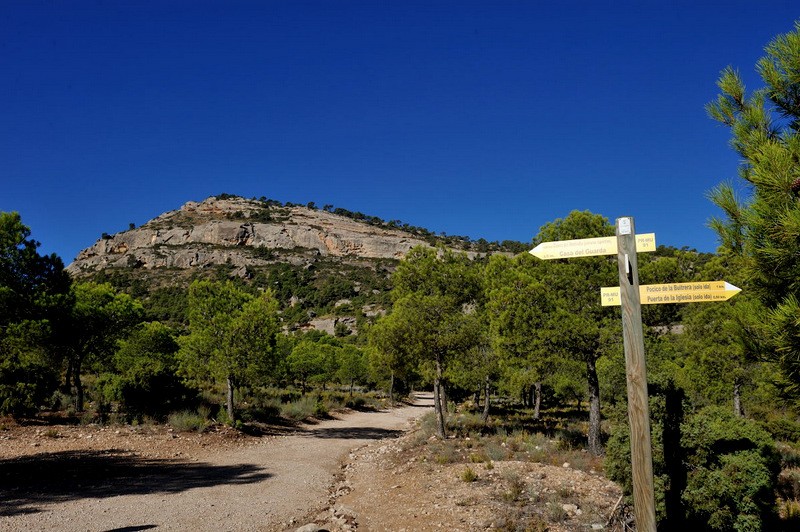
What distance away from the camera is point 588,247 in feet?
14.9

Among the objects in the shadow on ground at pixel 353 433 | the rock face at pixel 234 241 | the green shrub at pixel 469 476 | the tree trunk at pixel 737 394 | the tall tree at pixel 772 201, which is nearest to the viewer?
the tall tree at pixel 772 201

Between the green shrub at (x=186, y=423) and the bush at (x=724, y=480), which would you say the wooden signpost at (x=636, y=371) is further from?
the green shrub at (x=186, y=423)

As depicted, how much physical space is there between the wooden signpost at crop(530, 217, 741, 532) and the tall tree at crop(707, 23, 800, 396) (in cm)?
53

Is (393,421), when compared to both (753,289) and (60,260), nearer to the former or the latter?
(60,260)

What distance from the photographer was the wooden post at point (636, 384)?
396cm

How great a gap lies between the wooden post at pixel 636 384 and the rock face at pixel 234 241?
116 metres

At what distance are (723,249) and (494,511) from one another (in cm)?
648

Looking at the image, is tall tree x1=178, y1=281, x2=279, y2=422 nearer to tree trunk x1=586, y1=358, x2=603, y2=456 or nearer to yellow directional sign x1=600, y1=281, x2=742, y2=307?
tree trunk x1=586, y1=358, x2=603, y2=456

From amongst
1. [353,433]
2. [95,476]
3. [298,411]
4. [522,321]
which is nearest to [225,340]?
[298,411]

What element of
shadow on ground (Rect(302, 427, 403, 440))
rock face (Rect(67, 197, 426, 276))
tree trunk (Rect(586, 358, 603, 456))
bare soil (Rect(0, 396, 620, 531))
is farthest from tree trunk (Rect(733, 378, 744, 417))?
rock face (Rect(67, 197, 426, 276))

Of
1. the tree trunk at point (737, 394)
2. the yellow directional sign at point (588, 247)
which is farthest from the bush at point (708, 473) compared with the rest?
the tree trunk at point (737, 394)

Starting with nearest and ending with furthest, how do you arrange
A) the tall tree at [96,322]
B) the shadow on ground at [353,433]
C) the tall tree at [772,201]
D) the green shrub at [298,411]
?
the tall tree at [772,201]
the tall tree at [96,322]
the shadow on ground at [353,433]
the green shrub at [298,411]

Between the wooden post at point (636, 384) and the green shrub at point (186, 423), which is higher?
the wooden post at point (636, 384)

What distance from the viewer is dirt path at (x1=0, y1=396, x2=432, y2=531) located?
26.8 ft
